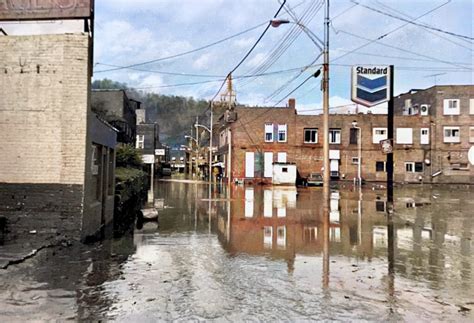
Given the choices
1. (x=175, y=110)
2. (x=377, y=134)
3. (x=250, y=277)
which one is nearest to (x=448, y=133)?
(x=377, y=134)

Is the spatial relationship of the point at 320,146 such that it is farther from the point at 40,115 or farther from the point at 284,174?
the point at 40,115

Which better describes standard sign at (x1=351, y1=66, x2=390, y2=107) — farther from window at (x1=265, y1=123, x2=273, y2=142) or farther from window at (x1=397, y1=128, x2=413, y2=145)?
window at (x1=397, y1=128, x2=413, y2=145)

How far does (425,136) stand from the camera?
54469mm

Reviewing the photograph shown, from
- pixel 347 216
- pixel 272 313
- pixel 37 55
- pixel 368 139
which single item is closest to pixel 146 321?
pixel 272 313

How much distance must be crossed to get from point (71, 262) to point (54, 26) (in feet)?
17.9

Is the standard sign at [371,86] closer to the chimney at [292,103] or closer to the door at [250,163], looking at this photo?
→ the door at [250,163]

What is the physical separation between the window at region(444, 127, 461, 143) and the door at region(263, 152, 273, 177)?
68.3 feet

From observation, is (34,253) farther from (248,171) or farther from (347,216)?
(248,171)

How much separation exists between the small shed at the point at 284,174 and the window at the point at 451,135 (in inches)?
770

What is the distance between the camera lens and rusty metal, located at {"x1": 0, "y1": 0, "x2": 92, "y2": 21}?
10383 millimetres

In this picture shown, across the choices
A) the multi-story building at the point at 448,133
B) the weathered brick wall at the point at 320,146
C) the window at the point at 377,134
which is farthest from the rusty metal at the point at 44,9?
the multi-story building at the point at 448,133

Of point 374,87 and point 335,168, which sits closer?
point 374,87

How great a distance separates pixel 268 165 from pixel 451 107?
74.7 ft

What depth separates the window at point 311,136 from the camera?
53688 millimetres
